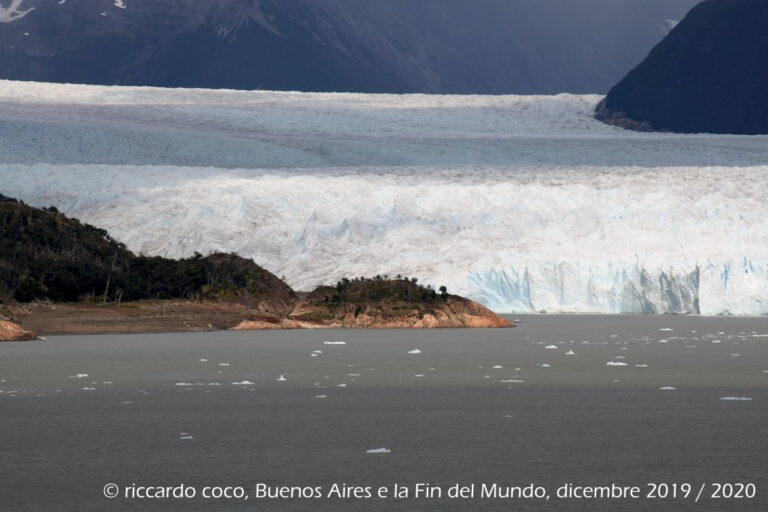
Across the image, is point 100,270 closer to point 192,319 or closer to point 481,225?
point 192,319

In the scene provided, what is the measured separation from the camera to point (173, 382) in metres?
10.8

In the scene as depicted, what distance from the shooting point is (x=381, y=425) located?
26.1 feet

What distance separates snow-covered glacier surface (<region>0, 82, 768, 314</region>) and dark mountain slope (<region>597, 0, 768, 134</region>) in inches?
588

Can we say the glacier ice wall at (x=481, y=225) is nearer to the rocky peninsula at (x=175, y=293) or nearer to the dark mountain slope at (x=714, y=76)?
the rocky peninsula at (x=175, y=293)

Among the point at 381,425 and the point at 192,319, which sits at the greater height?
the point at 192,319

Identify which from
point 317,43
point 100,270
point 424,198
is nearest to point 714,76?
point 424,198

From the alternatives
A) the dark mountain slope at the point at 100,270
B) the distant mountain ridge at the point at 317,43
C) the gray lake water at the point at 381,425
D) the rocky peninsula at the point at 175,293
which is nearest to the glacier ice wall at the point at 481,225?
the rocky peninsula at the point at 175,293

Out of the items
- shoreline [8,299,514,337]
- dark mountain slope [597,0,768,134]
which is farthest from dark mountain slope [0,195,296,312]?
dark mountain slope [597,0,768,134]

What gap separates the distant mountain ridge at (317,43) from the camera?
155125 millimetres

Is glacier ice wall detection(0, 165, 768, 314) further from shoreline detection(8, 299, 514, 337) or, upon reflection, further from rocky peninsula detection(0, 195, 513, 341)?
rocky peninsula detection(0, 195, 513, 341)

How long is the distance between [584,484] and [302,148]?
1156 inches

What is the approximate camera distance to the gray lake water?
5.89 m

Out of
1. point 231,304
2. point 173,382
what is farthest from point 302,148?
point 173,382

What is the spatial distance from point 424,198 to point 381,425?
20615 mm
